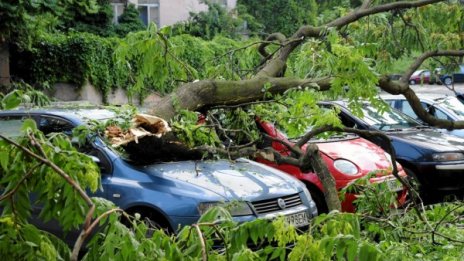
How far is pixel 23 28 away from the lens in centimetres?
A: 1680

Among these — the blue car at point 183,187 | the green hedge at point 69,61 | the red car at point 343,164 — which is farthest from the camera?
the green hedge at point 69,61

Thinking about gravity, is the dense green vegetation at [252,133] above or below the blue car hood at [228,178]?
above

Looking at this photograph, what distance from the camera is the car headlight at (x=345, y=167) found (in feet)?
27.8

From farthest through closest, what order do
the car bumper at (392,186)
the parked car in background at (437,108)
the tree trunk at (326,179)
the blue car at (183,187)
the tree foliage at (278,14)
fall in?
the tree foliage at (278,14), the parked car in background at (437,108), the car bumper at (392,186), the blue car at (183,187), the tree trunk at (326,179)

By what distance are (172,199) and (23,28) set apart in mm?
11797

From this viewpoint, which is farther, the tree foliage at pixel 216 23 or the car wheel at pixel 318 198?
the tree foliage at pixel 216 23

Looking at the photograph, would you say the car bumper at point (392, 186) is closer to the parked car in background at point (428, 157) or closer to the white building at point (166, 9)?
the parked car in background at point (428, 157)

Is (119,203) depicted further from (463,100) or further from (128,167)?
(463,100)

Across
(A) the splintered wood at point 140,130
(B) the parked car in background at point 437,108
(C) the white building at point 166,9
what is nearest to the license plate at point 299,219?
(A) the splintered wood at point 140,130

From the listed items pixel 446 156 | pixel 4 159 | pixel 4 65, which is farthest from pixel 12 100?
pixel 4 65

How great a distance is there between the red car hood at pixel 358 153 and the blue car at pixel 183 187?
68.3 inches

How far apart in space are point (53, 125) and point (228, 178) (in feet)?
5.99

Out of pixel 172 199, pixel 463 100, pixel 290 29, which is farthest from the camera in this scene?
pixel 290 29

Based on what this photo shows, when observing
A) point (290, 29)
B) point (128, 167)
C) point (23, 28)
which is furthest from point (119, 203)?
point (290, 29)
